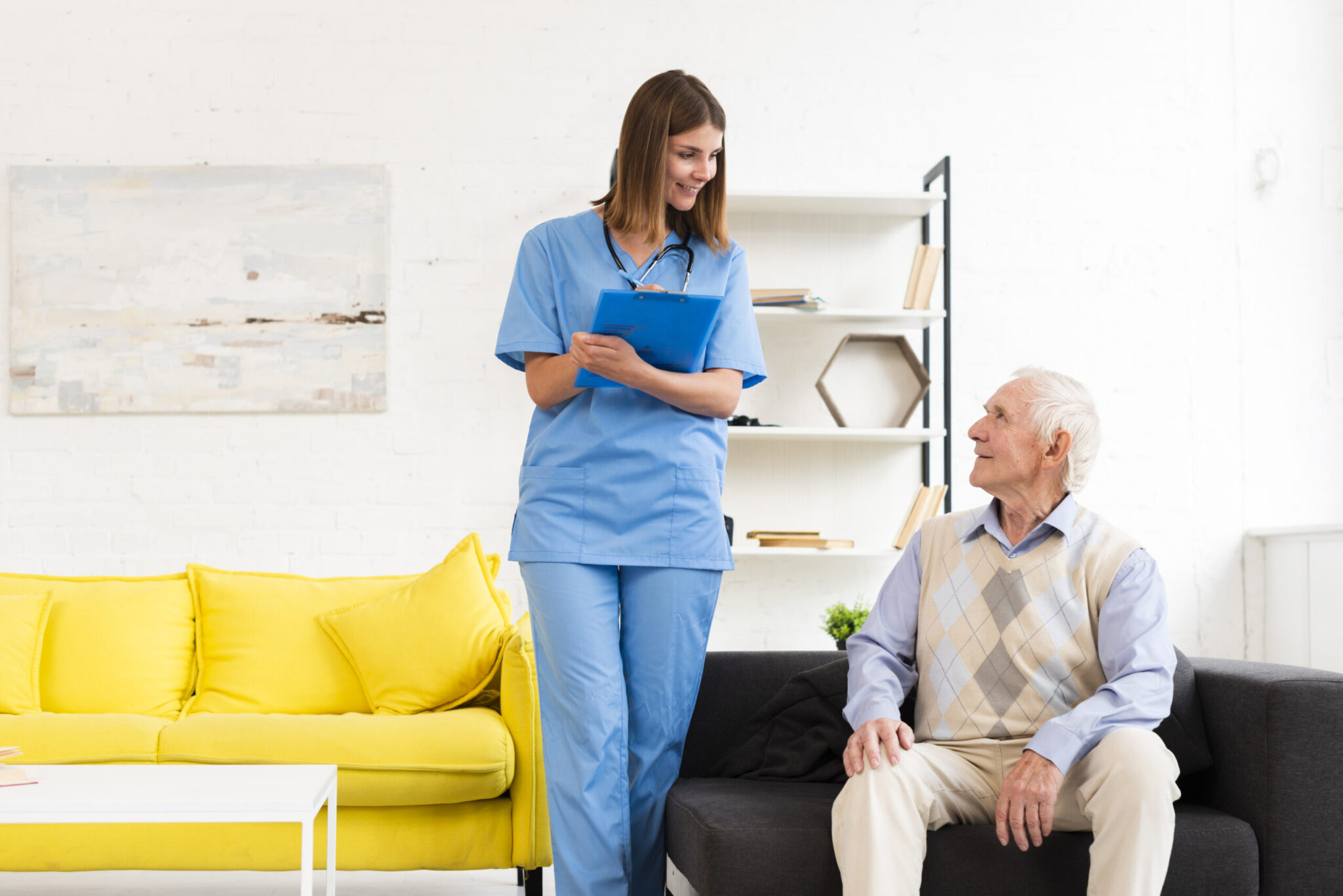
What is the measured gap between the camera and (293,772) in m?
1.94

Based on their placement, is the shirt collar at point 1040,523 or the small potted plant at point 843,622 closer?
the shirt collar at point 1040,523

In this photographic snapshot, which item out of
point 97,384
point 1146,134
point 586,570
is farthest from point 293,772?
point 1146,134

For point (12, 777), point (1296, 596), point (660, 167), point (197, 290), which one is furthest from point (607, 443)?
point (1296, 596)

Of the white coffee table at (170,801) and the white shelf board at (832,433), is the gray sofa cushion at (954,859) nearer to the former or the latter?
the white coffee table at (170,801)

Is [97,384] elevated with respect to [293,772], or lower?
elevated

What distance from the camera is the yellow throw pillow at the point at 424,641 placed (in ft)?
8.39

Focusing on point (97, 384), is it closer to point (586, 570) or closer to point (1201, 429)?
point (586, 570)

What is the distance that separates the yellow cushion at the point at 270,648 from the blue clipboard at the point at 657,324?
52.0 inches

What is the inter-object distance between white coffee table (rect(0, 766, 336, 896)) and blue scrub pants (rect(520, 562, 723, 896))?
38 cm

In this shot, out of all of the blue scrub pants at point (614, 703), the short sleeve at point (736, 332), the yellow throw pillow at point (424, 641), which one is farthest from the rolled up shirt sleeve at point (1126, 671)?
A: the yellow throw pillow at point (424, 641)

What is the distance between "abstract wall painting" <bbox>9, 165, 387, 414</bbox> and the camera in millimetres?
3447

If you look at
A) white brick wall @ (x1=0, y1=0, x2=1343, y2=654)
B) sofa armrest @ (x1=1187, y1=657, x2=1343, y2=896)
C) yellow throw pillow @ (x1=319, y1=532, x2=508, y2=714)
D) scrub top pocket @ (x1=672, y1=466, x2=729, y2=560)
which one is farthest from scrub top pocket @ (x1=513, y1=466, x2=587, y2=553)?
white brick wall @ (x1=0, y1=0, x2=1343, y2=654)

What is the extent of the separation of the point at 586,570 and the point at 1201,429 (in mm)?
2659

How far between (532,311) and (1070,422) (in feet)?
2.90
